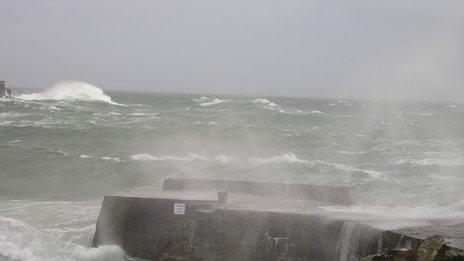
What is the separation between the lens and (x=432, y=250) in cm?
500

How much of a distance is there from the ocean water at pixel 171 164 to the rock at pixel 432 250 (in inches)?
85.6

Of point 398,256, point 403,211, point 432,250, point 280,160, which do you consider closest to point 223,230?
point 403,211

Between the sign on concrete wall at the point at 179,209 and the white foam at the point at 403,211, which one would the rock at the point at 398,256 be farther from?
the sign on concrete wall at the point at 179,209

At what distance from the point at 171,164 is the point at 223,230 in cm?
1075

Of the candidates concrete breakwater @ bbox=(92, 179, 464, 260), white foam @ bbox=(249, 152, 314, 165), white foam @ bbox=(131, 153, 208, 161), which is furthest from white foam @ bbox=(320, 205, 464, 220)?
white foam @ bbox=(131, 153, 208, 161)

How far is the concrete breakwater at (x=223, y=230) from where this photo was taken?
22.4 ft

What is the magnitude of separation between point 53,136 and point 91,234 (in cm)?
1586

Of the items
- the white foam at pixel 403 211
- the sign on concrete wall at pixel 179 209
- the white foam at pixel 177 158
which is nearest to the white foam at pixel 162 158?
the white foam at pixel 177 158

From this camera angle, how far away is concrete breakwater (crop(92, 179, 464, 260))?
6.82 m

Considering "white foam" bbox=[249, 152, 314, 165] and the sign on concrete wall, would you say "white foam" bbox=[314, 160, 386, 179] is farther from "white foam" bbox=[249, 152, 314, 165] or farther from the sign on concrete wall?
the sign on concrete wall

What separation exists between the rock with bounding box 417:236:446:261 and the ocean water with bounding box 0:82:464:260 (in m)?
2.17

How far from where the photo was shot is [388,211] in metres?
8.01

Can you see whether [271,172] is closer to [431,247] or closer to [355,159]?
[355,159]

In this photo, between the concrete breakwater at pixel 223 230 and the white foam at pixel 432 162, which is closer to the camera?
the concrete breakwater at pixel 223 230
